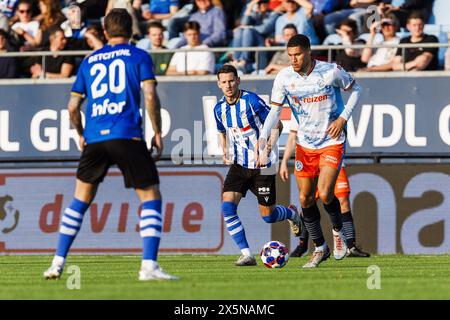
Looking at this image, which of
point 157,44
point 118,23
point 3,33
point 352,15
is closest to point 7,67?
point 3,33

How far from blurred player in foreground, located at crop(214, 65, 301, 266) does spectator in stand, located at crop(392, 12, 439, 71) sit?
4670mm

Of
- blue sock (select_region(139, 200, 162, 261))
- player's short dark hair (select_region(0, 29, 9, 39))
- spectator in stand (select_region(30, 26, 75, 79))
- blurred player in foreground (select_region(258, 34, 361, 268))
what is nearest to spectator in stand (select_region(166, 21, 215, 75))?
spectator in stand (select_region(30, 26, 75, 79))

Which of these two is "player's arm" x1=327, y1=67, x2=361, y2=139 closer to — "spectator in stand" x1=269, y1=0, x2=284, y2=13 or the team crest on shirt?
the team crest on shirt

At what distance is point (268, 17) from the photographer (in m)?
19.8

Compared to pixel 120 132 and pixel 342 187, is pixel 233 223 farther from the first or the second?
pixel 120 132

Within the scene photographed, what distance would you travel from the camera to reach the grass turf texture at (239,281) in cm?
859

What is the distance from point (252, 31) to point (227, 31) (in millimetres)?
692

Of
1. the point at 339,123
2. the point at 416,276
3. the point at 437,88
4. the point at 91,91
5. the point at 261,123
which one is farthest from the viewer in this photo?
the point at 437,88

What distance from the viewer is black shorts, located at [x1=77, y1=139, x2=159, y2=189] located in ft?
32.1

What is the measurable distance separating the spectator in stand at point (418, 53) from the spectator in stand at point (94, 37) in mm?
5073

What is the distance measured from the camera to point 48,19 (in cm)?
2064

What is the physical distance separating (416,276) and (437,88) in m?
7.23
